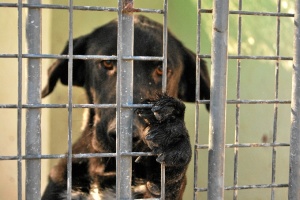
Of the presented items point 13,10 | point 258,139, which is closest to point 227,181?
point 258,139

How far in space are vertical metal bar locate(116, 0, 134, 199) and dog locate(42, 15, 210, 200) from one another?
0.55ft

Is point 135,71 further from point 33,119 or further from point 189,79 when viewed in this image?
point 33,119

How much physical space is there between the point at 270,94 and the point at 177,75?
832 mm

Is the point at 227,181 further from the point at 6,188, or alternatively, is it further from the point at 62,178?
the point at 6,188

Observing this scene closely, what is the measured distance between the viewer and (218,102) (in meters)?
2.08

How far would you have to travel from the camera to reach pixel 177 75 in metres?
3.77

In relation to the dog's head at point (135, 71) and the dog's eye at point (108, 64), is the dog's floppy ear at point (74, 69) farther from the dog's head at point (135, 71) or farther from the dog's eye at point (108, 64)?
the dog's eye at point (108, 64)

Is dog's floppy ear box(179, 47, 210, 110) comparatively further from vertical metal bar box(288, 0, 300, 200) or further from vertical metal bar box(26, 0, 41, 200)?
vertical metal bar box(26, 0, 41, 200)

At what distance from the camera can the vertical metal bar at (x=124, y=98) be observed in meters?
2.04

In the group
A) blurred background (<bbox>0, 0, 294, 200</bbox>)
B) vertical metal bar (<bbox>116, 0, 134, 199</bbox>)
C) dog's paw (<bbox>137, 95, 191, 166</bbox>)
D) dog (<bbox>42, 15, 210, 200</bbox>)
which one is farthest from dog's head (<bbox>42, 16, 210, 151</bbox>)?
vertical metal bar (<bbox>116, 0, 134, 199</bbox>)

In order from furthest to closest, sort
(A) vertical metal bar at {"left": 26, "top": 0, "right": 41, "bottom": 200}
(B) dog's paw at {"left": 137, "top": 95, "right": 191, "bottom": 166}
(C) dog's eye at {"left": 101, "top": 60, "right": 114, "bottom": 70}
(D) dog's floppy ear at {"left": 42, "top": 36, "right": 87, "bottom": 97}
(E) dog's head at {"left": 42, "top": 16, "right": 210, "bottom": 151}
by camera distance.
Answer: (D) dog's floppy ear at {"left": 42, "top": 36, "right": 87, "bottom": 97}, (C) dog's eye at {"left": 101, "top": 60, "right": 114, "bottom": 70}, (E) dog's head at {"left": 42, "top": 16, "right": 210, "bottom": 151}, (B) dog's paw at {"left": 137, "top": 95, "right": 191, "bottom": 166}, (A) vertical metal bar at {"left": 26, "top": 0, "right": 41, "bottom": 200}

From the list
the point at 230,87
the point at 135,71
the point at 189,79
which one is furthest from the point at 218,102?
the point at 230,87

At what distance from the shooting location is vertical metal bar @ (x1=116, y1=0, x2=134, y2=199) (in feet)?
6.71

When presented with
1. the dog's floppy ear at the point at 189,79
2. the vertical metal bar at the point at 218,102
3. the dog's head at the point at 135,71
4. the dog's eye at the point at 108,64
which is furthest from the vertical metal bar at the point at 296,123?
the dog's floppy ear at the point at 189,79
